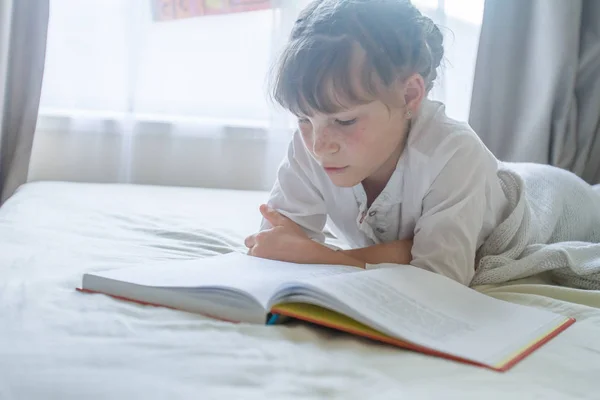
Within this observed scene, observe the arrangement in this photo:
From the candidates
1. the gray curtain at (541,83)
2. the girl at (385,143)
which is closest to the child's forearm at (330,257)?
the girl at (385,143)

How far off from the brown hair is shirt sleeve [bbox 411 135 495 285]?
144 millimetres

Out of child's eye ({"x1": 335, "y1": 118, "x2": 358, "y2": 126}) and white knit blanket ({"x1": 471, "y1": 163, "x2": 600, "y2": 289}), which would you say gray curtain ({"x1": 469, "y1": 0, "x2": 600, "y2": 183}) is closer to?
white knit blanket ({"x1": 471, "y1": 163, "x2": 600, "y2": 289})

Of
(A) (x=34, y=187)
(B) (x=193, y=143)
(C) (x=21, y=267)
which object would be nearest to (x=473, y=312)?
(C) (x=21, y=267)

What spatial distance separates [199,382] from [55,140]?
1.49 metres

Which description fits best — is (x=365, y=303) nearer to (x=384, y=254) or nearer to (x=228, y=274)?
(x=228, y=274)

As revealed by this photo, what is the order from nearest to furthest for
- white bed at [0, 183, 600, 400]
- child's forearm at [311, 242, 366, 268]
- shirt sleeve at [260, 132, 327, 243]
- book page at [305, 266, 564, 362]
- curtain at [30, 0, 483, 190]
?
white bed at [0, 183, 600, 400] → book page at [305, 266, 564, 362] → child's forearm at [311, 242, 366, 268] → shirt sleeve at [260, 132, 327, 243] → curtain at [30, 0, 483, 190]

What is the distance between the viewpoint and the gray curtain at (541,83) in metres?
1.91

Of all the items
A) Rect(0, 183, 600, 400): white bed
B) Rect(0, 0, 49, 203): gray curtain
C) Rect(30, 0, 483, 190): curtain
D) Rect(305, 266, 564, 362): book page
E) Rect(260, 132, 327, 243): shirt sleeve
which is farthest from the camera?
Rect(30, 0, 483, 190): curtain

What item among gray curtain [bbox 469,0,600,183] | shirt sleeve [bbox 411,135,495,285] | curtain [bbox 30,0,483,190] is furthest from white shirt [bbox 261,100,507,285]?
gray curtain [bbox 469,0,600,183]

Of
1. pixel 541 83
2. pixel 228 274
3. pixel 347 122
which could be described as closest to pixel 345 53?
pixel 347 122

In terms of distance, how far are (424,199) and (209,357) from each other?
1.77 feet

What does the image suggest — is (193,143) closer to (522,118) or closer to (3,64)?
(3,64)

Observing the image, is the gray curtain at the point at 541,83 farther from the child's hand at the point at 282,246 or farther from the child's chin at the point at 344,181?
the child's hand at the point at 282,246

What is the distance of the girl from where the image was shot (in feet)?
3.17
